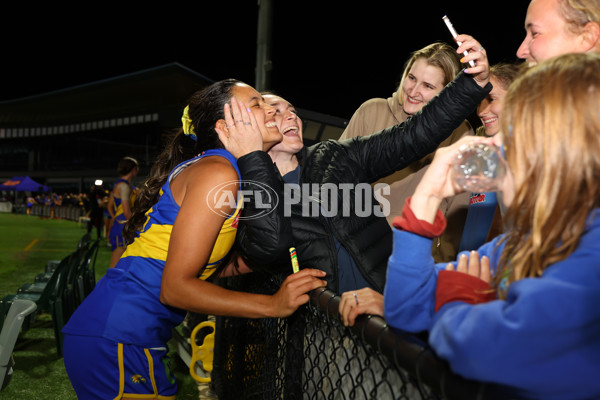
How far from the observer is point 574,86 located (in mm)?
913

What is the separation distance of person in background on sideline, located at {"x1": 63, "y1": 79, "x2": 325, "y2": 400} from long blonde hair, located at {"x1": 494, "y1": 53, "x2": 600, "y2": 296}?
35.5 inches

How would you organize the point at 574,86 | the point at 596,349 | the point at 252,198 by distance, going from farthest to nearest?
the point at 252,198 → the point at 574,86 → the point at 596,349

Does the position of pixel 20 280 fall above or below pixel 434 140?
below

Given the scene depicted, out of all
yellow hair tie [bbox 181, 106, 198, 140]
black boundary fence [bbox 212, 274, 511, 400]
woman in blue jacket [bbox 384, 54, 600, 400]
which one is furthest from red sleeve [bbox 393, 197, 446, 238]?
yellow hair tie [bbox 181, 106, 198, 140]

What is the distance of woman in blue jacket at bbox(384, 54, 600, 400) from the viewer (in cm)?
76

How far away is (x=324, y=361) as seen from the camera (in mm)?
2045

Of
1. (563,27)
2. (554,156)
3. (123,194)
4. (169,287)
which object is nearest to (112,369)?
(169,287)

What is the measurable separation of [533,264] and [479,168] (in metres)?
0.24

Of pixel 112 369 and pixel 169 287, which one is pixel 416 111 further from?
pixel 112 369

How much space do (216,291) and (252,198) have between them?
0.37 metres

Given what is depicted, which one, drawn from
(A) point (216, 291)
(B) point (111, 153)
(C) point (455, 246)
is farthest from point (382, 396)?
(B) point (111, 153)

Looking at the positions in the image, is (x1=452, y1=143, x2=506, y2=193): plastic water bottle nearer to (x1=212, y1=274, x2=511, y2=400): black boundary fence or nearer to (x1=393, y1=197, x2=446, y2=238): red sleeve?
(x1=393, y1=197, x2=446, y2=238): red sleeve

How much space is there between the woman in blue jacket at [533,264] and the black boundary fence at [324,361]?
2.2 inches

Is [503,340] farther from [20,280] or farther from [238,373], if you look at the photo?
[20,280]
